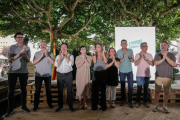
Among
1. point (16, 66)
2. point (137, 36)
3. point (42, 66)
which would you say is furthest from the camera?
point (137, 36)

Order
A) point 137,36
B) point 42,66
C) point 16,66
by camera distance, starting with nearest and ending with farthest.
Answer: point 16,66 → point 42,66 → point 137,36

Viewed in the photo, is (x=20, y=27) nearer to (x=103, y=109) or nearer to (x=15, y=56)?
(x=15, y=56)

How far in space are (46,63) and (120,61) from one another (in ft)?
6.30

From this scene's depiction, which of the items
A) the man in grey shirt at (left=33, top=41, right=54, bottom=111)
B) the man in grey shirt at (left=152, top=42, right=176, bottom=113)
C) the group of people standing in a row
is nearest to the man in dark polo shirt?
the group of people standing in a row

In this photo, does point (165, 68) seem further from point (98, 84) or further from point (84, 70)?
point (84, 70)

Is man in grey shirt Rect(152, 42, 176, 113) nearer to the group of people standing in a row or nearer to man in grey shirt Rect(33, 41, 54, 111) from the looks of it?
the group of people standing in a row

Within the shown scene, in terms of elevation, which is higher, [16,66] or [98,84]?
[16,66]

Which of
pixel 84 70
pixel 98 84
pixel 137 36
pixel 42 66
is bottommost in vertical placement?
pixel 98 84

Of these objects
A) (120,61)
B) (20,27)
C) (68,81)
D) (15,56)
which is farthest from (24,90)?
(20,27)

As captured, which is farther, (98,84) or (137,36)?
(137,36)

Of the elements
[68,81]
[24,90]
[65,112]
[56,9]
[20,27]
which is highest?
[56,9]

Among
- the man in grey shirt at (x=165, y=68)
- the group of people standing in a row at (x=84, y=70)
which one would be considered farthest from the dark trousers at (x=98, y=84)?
the man in grey shirt at (x=165, y=68)

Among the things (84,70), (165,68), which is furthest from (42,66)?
(165,68)

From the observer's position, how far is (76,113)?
136 inches
